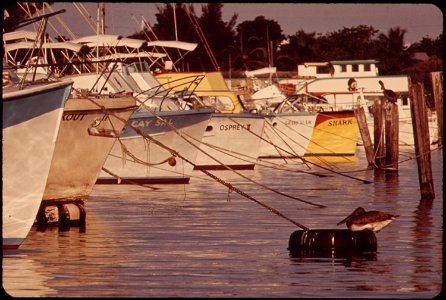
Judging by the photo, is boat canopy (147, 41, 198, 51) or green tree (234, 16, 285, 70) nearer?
boat canopy (147, 41, 198, 51)

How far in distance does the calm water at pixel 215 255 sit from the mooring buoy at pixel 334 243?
16.5 inches

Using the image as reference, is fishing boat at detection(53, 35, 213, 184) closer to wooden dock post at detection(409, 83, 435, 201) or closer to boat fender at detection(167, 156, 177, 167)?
boat fender at detection(167, 156, 177, 167)

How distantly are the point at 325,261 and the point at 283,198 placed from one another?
13.8m

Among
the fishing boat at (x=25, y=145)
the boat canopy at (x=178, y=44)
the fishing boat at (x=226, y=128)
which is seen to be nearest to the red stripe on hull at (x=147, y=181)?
the fishing boat at (x=226, y=128)

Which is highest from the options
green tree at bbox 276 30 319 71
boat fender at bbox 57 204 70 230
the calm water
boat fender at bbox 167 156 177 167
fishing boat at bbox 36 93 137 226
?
green tree at bbox 276 30 319 71

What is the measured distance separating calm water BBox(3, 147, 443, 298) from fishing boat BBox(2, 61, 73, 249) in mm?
623

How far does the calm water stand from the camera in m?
16.1

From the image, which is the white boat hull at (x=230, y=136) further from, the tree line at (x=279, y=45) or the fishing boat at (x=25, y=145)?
the tree line at (x=279, y=45)

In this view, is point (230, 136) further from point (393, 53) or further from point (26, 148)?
point (393, 53)

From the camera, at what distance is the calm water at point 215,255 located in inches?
634

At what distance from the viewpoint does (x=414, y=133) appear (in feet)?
94.8

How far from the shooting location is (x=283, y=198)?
32.4m

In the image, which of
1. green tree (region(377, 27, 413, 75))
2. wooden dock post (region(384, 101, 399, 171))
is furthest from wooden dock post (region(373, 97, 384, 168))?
green tree (region(377, 27, 413, 75))

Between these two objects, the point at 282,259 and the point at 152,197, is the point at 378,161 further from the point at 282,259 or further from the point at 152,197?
the point at 282,259
